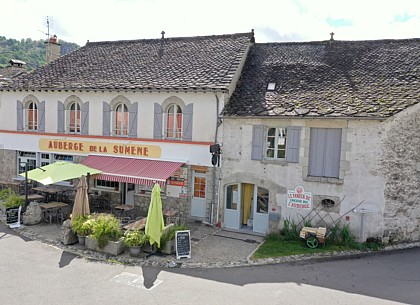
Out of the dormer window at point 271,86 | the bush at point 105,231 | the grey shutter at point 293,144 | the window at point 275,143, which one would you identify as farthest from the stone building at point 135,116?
the grey shutter at point 293,144

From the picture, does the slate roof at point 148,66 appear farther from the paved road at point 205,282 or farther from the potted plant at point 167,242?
the paved road at point 205,282

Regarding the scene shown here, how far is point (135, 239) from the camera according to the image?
13969 mm

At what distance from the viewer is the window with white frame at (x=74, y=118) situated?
829 inches

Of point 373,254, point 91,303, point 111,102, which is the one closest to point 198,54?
point 111,102

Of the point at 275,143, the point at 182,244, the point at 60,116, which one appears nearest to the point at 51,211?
the point at 60,116

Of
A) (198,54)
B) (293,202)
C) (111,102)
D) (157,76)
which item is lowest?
(293,202)

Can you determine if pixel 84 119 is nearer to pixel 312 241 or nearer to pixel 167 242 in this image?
pixel 167 242

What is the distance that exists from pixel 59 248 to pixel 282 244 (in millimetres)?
9171

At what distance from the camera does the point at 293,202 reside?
54.3 feet

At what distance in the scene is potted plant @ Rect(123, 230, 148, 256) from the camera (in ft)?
45.3

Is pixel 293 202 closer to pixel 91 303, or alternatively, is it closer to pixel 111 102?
pixel 91 303

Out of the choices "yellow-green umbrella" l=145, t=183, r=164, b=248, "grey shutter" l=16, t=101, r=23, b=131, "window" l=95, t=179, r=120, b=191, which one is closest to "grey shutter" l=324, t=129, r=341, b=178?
"yellow-green umbrella" l=145, t=183, r=164, b=248

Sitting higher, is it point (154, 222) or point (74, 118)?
point (74, 118)

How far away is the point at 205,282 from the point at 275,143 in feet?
24.9
